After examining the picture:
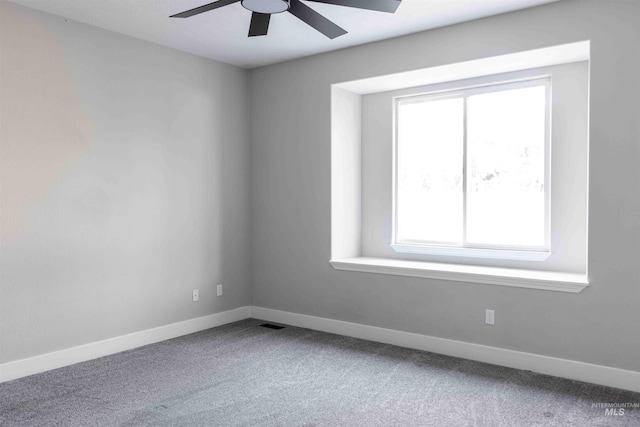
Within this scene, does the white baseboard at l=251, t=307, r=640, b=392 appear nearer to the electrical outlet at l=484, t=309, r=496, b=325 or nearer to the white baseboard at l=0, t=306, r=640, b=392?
the white baseboard at l=0, t=306, r=640, b=392

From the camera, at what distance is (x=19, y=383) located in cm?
338

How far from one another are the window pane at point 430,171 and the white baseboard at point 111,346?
6.59 ft

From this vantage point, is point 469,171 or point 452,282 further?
point 469,171

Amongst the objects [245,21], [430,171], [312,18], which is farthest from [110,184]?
[430,171]

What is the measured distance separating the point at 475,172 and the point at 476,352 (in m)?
1.57

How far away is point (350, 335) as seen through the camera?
4.56 m

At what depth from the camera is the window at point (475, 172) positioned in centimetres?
407

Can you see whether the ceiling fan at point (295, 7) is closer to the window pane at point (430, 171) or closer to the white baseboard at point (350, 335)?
the window pane at point (430, 171)

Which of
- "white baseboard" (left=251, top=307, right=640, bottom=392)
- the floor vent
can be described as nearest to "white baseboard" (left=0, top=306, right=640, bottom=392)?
"white baseboard" (left=251, top=307, right=640, bottom=392)

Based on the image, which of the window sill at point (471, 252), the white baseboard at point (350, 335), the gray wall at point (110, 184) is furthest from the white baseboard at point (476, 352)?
the gray wall at point (110, 184)

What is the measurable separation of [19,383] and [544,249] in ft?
13.3

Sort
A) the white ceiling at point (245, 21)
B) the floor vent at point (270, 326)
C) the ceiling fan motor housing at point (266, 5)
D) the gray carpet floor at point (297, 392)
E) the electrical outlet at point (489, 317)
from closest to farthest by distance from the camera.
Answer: the ceiling fan motor housing at point (266, 5), the gray carpet floor at point (297, 392), the white ceiling at point (245, 21), the electrical outlet at point (489, 317), the floor vent at point (270, 326)

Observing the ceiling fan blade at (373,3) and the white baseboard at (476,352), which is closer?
the ceiling fan blade at (373,3)

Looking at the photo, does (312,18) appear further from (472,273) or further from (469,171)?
(472,273)
